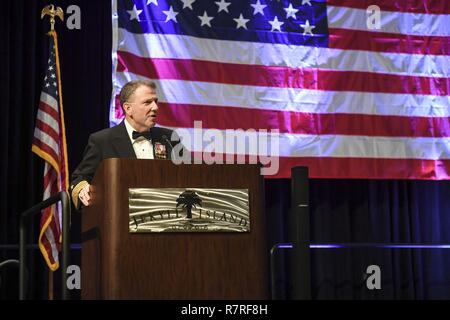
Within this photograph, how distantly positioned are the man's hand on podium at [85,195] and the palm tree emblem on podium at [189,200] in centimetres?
51

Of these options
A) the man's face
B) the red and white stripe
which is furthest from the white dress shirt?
the red and white stripe

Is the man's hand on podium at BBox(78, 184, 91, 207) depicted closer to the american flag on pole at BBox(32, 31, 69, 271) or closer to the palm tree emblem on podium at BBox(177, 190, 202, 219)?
the palm tree emblem on podium at BBox(177, 190, 202, 219)

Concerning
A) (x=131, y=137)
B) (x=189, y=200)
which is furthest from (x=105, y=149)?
(x=189, y=200)

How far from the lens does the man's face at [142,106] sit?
3873 mm

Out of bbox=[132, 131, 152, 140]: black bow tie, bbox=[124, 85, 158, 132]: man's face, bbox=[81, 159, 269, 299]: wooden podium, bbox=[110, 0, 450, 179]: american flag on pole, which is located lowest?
bbox=[81, 159, 269, 299]: wooden podium

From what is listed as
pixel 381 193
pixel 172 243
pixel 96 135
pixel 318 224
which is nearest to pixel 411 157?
pixel 381 193

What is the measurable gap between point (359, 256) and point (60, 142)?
299 centimetres

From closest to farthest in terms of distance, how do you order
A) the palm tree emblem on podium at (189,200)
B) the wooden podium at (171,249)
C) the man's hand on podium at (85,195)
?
1. the wooden podium at (171,249)
2. the palm tree emblem on podium at (189,200)
3. the man's hand on podium at (85,195)

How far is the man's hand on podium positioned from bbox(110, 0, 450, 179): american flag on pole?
2.63 m

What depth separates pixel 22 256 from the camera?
3348 millimetres

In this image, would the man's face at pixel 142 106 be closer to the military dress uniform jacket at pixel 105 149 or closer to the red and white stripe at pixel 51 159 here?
the military dress uniform jacket at pixel 105 149

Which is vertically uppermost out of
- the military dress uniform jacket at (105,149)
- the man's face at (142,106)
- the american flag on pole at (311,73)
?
the american flag on pole at (311,73)

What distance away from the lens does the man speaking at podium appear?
12.2 feet

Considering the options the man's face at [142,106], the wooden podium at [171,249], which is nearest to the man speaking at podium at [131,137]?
the man's face at [142,106]
